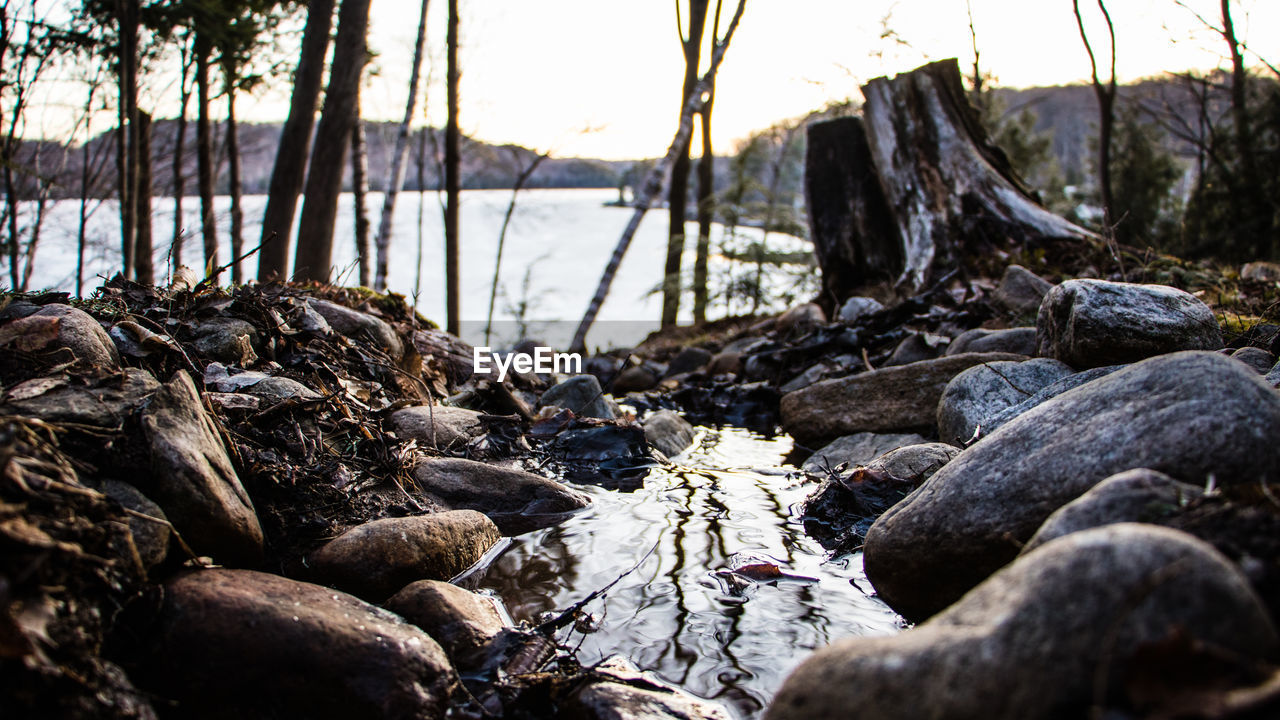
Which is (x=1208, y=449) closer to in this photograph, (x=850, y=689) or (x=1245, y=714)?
(x=1245, y=714)

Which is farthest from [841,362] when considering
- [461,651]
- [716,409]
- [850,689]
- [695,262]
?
[695,262]

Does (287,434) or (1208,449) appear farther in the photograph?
(287,434)

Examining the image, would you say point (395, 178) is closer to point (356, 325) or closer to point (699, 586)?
point (356, 325)

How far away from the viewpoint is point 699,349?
33.2 feet

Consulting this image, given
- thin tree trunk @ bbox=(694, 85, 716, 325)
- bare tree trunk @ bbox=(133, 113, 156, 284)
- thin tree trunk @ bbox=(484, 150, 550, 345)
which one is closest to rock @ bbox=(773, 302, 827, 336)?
thin tree trunk @ bbox=(694, 85, 716, 325)

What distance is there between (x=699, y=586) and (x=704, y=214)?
11.2 m

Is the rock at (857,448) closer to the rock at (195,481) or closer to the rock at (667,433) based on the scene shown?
the rock at (667,433)

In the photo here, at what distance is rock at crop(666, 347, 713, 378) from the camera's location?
980 cm

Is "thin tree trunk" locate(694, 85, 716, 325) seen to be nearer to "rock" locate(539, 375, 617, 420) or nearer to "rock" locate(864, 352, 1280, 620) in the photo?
"rock" locate(539, 375, 617, 420)

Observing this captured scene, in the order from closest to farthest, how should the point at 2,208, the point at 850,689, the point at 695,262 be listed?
1. the point at 850,689
2. the point at 695,262
3. the point at 2,208

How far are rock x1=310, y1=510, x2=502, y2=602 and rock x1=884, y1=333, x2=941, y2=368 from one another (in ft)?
15.0

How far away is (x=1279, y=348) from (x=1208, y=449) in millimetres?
2300

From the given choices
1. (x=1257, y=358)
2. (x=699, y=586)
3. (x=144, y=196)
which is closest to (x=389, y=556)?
(x=699, y=586)

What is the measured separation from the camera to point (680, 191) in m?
14.0
